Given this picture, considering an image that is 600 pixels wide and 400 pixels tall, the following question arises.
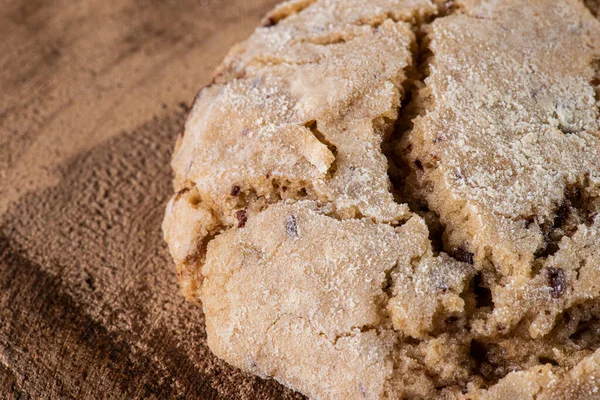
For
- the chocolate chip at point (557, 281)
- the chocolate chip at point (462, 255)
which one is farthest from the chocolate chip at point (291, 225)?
the chocolate chip at point (557, 281)

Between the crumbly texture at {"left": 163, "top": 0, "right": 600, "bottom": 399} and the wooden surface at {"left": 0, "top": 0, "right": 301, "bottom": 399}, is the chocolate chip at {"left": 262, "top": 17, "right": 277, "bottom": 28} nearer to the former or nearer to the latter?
the crumbly texture at {"left": 163, "top": 0, "right": 600, "bottom": 399}

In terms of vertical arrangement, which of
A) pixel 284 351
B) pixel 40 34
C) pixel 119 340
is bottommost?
pixel 119 340

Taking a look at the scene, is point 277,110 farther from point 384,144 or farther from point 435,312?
point 435,312

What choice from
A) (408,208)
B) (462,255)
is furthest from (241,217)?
(462,255)

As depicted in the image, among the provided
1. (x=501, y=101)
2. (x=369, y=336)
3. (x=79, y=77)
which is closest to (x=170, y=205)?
(x=369, y=336)

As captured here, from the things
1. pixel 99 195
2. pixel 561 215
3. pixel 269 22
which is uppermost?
pixel 269 22

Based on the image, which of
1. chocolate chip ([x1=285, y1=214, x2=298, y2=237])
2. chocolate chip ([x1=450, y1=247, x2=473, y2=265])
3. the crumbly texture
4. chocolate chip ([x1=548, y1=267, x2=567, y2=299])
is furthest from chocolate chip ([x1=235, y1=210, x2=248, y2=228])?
chocolate chip ([x1=548, y1=267, x2=567, y2=299])

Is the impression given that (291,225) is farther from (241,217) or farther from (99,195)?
(99,195)
